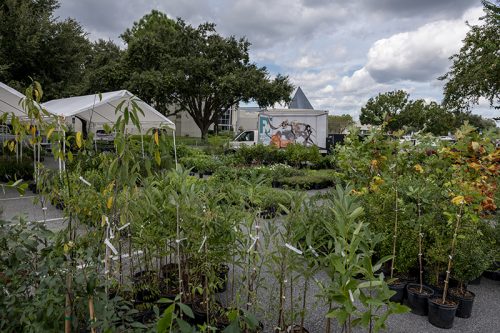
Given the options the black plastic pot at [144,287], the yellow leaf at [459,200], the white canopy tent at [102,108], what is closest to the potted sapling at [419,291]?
the yellow leaf at [459,200]

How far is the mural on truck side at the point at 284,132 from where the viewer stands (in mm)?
21094

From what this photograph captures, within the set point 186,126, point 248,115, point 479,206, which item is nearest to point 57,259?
point 479,206

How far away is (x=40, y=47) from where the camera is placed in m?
17.8

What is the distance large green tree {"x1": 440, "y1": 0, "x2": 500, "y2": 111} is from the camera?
1560 cm

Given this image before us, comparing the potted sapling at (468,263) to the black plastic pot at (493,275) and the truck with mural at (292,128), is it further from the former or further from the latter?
the truck with mural at (292,128)

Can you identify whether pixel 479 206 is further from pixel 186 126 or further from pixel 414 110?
pixel 414 110

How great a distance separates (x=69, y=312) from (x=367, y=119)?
53346 millimetres

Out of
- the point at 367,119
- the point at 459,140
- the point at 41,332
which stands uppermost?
the point at 367,119

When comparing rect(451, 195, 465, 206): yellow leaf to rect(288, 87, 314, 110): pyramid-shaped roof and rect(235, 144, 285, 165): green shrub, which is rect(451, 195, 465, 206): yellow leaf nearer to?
rect(235, 144, 285, 165): green shrub

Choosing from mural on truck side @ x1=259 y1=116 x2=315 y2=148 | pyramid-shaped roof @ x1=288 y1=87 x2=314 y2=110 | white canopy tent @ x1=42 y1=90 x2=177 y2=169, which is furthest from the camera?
pyramid-shaped roof @ x1=288 y1=87 x2=314 y2=110

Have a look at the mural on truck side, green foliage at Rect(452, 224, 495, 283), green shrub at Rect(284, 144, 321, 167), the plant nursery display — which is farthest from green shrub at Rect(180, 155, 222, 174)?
green foliage at Rect(452, 224, 495, 283)

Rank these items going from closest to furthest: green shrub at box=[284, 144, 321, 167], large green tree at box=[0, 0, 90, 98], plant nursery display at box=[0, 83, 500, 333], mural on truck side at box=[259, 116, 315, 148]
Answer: plant nursery display at box=[0, 83, 500, 333], green shrub at box=[284, 144, 321, 167], large green tree at box=[0, 0, 90, 98], mural on truck side at box=[259, 116, 315, 148]

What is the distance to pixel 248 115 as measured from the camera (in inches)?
2029

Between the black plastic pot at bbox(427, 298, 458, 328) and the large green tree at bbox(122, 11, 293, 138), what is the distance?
2267 cm
